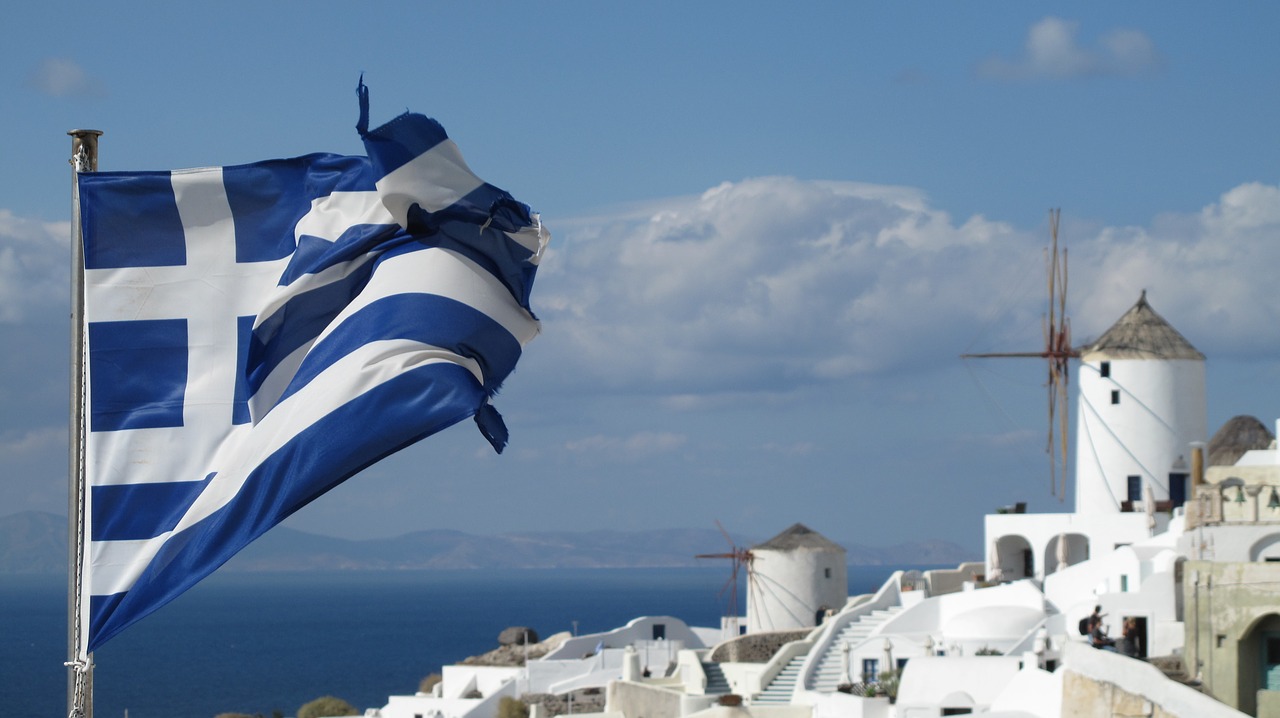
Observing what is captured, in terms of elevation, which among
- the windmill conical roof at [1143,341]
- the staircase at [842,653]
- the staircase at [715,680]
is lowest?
the staircase at [715,680]

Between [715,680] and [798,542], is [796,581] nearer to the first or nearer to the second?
[798,542]

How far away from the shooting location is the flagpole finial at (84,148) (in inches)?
339

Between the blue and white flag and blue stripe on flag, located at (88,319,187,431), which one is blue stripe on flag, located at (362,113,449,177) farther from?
blue stripe on flag, located at (88,319,187,431)

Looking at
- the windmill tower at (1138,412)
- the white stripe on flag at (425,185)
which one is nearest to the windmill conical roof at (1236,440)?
the windmill tower at (1138,412)

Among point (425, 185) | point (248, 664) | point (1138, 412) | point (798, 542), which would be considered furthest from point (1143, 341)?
point (248, 664)

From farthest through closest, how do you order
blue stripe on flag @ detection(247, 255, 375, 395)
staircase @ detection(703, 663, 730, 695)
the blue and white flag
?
staircase @ detection(703, 663, 730, 695)
blue stripe on flag @ detection(247, 255, 375, 395)
the blue and white flag

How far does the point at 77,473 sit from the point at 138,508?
1.24ft

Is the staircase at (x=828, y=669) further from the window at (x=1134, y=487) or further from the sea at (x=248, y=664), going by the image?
the sea at (x=248, y=664)

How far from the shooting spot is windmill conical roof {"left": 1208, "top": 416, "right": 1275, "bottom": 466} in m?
47.9

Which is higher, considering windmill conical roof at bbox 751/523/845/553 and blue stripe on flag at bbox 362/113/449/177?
blue stripe on flag at bbox 362/113/449/177

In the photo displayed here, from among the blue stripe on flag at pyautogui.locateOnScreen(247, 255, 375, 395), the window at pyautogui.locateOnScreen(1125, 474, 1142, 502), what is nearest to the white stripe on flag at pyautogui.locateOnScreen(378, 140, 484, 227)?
the blue stripe on flag at pyautogui.locateOnScreen(247, 255, 375, 395)

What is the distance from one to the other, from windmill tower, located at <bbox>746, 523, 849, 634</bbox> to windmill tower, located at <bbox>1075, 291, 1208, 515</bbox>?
8.38 m

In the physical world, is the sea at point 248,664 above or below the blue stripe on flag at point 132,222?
below

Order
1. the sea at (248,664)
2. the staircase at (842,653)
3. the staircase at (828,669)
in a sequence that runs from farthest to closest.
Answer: the sea at (248,664), the staircase at (828,669), the staircase at (842,653)
